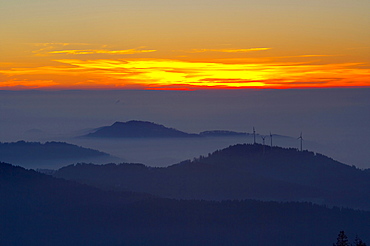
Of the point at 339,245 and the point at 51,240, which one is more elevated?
the point at 339,245

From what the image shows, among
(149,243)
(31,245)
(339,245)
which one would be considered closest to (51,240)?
(31,245)

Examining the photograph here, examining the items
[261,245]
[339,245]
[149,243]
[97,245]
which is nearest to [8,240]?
[97,245]

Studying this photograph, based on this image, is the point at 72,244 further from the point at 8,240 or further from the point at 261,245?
the point at 261,245

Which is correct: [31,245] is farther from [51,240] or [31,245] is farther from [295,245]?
[295,245]

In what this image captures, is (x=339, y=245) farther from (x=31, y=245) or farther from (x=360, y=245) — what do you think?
(x=31, y=245)

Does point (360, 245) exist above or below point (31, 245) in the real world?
above

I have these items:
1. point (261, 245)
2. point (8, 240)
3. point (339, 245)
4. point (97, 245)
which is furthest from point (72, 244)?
point (339, 245)

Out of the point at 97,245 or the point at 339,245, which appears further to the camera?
the point at 97,245
